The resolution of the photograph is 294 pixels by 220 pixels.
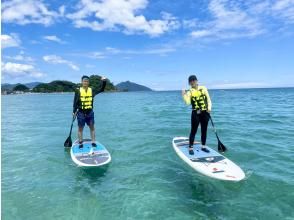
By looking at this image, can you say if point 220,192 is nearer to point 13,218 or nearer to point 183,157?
point 183,157

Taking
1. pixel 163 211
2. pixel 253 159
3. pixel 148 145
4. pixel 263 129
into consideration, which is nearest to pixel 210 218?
pixel 163 211

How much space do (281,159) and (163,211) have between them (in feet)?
20.1

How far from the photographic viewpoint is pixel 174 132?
18.1m

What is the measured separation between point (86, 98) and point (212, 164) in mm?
5144

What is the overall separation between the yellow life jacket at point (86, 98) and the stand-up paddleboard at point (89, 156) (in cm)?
164

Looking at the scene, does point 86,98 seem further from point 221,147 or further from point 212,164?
point 221,147

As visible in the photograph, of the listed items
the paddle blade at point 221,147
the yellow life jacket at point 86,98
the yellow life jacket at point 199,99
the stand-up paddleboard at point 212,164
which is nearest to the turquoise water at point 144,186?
the stand-up paddleboard at point 212,164

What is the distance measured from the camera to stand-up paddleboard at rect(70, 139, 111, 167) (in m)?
10.5

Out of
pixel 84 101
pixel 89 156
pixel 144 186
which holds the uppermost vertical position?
pixel 84 101

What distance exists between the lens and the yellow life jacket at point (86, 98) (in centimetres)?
1147

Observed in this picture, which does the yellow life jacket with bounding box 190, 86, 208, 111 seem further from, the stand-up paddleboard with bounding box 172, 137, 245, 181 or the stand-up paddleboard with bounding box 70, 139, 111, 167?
the stand-up paddleboard with bounding box 70, 139, 111, 167

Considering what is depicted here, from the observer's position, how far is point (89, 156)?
11062 mm

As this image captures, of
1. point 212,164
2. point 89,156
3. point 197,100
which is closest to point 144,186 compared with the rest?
point 212,164

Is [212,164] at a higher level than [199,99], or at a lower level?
lower
